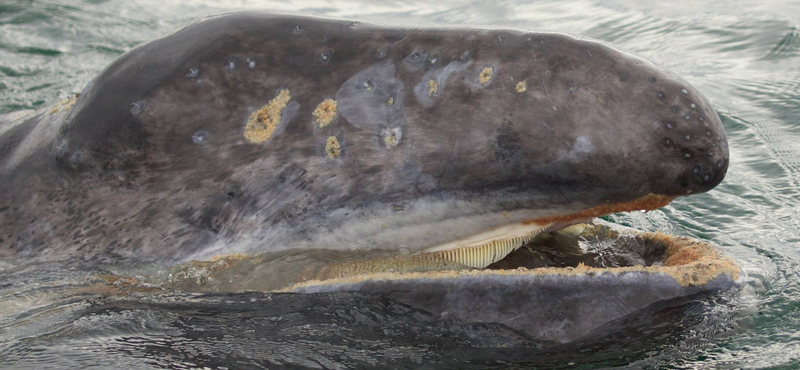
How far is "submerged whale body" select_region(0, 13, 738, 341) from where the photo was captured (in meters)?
3.29

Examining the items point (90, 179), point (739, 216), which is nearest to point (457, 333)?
point (90, 179)

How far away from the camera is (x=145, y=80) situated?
3742 mm

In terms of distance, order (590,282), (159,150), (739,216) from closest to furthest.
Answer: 1. (590,282)
2. (159,150)
3. (739,216)

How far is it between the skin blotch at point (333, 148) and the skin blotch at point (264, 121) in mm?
248

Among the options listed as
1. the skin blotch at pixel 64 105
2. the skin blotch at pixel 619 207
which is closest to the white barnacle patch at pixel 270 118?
the skin blotch at pixel 64 105

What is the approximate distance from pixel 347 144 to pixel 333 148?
0.06 meters

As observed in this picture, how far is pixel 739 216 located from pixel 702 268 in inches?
112

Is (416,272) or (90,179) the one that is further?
(90,179)

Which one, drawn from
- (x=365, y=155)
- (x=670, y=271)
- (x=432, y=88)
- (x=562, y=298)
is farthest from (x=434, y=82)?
(x=670, y=271)

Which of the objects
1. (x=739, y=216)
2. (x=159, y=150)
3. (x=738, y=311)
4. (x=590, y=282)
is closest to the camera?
(x=590, y=282)

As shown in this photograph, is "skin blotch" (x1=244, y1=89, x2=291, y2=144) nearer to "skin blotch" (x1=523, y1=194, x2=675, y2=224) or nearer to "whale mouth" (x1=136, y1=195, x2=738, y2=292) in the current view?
"whale mouth" (x1=136, y1=195, x2=738, y2=292)

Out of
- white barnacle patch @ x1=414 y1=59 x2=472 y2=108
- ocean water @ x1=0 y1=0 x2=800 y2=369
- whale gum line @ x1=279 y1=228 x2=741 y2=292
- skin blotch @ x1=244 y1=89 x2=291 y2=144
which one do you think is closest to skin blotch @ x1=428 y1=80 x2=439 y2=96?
white barnacle patch @ x1=414 y1=59 x2=472 y2=108

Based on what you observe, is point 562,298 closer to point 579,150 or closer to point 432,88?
point 579,150

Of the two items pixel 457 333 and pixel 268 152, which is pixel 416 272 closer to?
pixel 457 333
